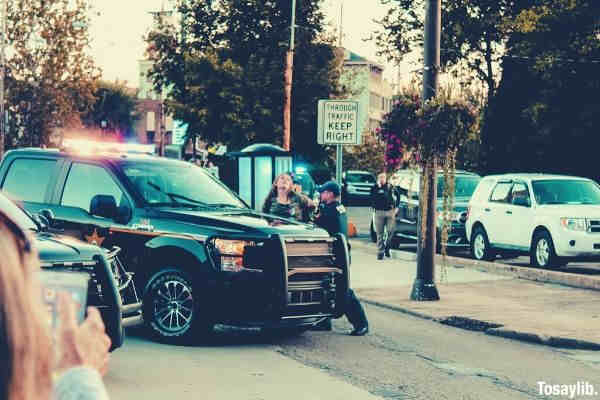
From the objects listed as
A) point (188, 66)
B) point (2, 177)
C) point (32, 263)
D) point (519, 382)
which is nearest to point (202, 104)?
point (188, 66)

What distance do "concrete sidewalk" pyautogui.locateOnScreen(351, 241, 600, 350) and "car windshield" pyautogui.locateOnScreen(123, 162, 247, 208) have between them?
3.00 m

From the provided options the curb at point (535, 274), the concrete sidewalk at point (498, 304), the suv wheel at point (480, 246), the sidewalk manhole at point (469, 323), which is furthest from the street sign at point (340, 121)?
the suv wheel at point (480, 246)

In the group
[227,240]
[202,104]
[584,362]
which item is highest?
[202,104]

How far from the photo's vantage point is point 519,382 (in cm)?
880

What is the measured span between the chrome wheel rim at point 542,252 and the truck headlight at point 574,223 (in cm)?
49

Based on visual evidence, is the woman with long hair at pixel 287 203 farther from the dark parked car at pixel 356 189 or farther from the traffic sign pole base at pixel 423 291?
the dark parked car at pixel 356 189

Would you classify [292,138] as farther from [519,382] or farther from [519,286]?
[519,382]

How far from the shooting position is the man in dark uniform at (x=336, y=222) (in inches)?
437

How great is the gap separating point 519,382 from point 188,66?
1692 inches

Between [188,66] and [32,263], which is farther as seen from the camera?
[188,66]

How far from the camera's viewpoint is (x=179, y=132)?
169 ft

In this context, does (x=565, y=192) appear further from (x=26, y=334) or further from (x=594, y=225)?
(x=26, y=334)

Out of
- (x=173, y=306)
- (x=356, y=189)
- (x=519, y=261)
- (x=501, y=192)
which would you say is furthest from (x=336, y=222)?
(x=356, y=189)

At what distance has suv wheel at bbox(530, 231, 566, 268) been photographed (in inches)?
758
